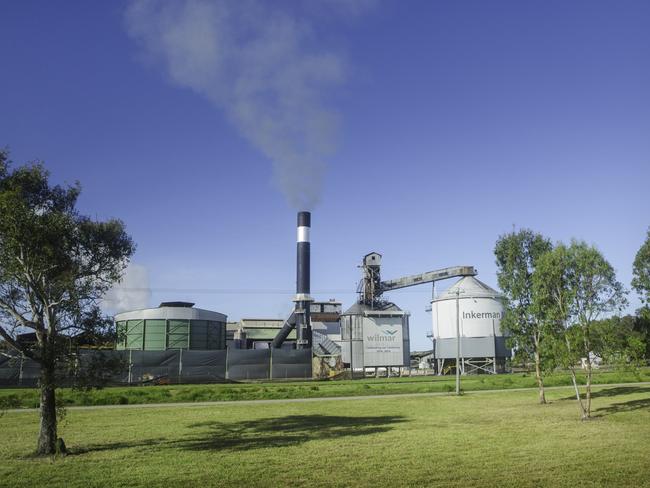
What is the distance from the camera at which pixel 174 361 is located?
66.5 metres

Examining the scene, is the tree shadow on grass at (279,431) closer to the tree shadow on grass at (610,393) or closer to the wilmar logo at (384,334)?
the tree shadow on grass at (610,393)

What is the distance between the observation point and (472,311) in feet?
291

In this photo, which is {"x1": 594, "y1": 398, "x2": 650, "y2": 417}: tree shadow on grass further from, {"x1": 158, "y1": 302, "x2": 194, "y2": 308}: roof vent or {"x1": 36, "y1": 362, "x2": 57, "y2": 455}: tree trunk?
{"x1": 158, "y1": 302, "x2": 194, "y2": 308}: roof vent

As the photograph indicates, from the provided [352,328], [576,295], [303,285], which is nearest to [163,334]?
[303,285]

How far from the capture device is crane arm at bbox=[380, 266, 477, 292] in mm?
95125

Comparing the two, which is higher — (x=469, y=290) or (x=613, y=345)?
(x=469, y=290)

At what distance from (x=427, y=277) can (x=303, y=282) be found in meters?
27.6

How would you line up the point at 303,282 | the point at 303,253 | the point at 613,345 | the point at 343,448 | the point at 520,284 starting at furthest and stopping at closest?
the point at 303,282
the point at 303,253
the point at 520,284
the point at 613,345
the point at 343,448

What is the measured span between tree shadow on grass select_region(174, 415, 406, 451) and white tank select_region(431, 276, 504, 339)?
202 feet

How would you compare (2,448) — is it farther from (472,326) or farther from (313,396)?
(472,326)

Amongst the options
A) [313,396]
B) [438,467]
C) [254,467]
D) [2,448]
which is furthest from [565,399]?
[2,448]

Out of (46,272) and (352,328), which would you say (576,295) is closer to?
(46,272)

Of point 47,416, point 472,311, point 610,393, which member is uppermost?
point 472,311

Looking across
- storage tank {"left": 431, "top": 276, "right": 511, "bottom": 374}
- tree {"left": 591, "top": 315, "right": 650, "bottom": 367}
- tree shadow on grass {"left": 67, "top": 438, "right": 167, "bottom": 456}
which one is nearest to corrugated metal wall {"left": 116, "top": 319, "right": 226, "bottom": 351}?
storage tank {"left": 431, "top": 276, "right": 511, "bottom": 374}
